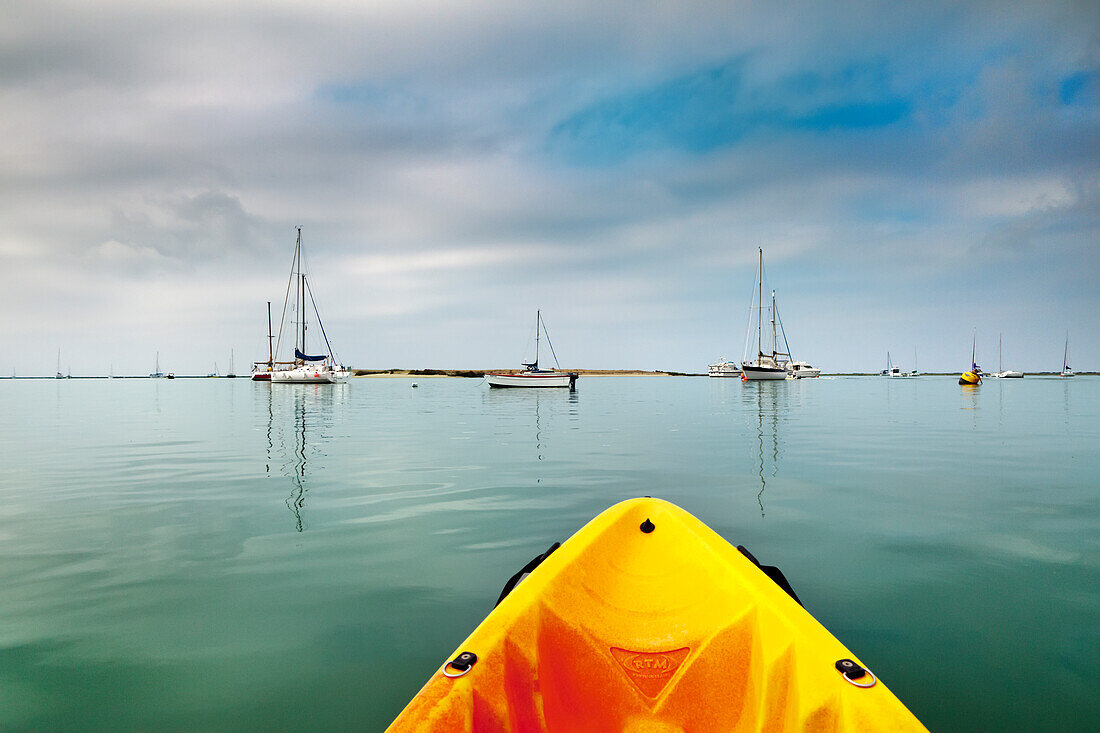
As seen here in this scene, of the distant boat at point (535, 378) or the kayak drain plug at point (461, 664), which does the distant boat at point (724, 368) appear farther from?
the kayak drain plug at point (461, 664)

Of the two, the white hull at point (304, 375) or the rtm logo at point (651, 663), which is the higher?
the white hull at point (304, 375)

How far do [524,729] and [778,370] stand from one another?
250ft

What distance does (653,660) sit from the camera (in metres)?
3.42

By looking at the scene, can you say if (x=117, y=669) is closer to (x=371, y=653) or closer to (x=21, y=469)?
(x=371, y=653)

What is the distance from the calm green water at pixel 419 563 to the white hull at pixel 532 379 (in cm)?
3767

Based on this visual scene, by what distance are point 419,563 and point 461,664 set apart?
393cm

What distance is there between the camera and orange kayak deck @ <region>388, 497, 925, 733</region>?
2477 mm

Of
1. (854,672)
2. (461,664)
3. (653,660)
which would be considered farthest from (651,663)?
(461,664)

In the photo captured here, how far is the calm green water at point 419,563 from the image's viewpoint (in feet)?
12.4

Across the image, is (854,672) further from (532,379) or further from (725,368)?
(725,368)

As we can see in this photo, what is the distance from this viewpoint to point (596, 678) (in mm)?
3344

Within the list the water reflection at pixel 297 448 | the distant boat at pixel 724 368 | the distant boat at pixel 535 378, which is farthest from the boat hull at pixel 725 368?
the water reflection at pixel 297 448

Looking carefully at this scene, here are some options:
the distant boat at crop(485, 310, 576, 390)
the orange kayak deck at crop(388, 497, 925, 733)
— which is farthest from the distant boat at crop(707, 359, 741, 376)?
the orange kayak deck at crop(388, 497, 925, 733)

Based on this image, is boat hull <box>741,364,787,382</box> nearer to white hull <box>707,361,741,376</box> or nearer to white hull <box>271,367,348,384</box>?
white hull <box>707,361,741,376</box>
